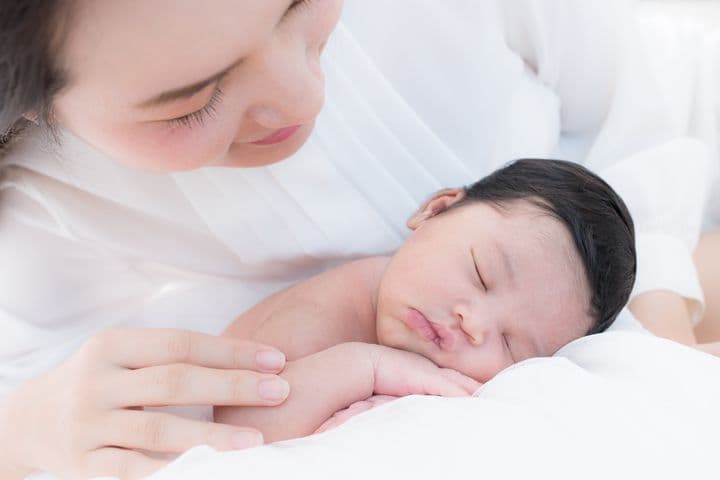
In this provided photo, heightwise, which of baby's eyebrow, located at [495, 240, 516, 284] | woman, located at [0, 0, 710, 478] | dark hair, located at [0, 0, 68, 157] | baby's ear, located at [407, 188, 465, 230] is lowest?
baby's eyebrow, located at [495, 240, 516, 284]

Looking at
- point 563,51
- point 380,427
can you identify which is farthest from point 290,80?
point 563,51

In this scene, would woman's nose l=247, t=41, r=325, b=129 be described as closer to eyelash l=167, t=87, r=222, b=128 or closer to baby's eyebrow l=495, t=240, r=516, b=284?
eyelash l=167, t=87, r=222, b=128

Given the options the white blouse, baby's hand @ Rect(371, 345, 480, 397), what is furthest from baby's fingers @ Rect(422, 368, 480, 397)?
the white blouse

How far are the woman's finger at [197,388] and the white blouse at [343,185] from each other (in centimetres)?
38

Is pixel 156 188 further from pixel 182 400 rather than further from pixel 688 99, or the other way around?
pixel 688 99

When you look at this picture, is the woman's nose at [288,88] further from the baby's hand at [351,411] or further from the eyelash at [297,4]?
the baby's hand at [351,411]

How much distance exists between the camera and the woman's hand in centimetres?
106

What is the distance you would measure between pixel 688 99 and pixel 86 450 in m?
1.42

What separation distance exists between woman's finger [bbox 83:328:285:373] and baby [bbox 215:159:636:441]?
51 millimetres

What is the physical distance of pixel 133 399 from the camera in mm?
1108

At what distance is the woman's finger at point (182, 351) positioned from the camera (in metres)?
1.13

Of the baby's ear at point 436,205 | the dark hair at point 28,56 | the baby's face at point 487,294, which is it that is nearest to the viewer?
the dark hair at point 28,56

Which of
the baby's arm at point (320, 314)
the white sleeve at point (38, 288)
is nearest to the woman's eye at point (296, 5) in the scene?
the baby's arm at point (320, 314)

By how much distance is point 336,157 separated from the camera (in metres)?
1.42
